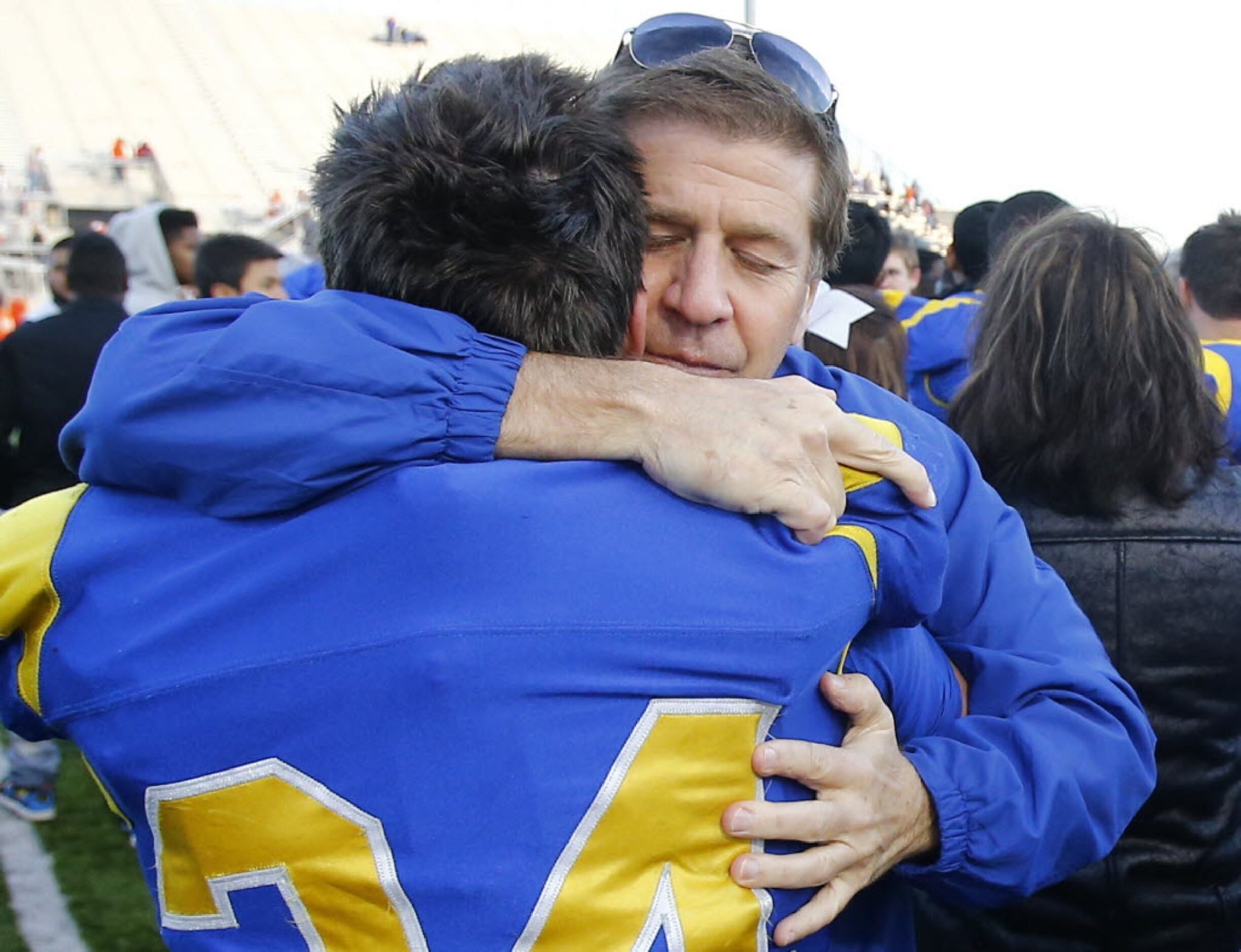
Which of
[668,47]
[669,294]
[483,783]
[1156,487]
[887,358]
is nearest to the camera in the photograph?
[483,783]

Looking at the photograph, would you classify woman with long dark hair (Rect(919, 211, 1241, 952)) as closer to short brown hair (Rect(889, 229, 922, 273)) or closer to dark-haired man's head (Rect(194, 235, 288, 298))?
dark-haired man's head (Rect(194, 235, 288, 298))

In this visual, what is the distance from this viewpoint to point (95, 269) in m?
4.82

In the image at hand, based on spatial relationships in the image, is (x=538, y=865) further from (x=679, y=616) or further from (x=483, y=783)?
(x=679, y=616)

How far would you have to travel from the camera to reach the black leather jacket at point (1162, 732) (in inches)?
82.0

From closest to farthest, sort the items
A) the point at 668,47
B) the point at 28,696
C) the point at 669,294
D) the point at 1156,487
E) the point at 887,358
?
the point at 28,696 < the point at 669,294 < the point at 668,47 < the point at 1156,487 < the point at 887,358


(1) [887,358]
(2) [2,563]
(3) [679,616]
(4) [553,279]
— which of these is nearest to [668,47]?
(4) [553,279]

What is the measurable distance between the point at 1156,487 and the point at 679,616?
142 centimetres

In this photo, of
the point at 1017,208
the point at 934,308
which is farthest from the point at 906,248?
the point at 934,308

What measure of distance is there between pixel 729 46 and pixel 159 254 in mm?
5194

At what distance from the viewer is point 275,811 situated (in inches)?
40.0

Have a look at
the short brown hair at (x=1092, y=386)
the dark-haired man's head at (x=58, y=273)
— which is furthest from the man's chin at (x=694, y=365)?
the dark-haired man's head at (x=58, y=273)

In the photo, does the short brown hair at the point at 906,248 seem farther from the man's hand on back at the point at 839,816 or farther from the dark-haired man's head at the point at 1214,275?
the man's hand on back at the point at 839,816

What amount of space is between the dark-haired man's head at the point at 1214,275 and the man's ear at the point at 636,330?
287 centimetres

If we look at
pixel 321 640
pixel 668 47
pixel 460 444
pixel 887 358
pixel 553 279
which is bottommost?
pixel 887 358
